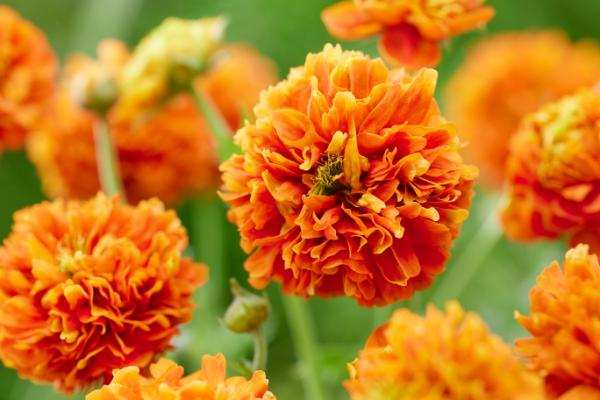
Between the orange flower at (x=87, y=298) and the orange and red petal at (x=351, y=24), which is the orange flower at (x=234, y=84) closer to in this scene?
the orange and red petal at (x=351, y=24)

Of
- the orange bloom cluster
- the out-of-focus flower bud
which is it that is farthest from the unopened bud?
the orange bloom cluster

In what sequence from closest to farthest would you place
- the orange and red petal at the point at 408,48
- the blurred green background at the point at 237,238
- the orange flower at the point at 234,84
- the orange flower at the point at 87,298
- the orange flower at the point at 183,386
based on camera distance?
the orange flower at the point at 183,386
the orange flower at the point at 87,298
the orange and red petal at the point at 408,48
the blurred green background at the point at 237,238
the orange flower at the point at 234,84

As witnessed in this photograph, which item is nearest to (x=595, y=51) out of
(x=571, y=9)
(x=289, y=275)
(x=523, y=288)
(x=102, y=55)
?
(x=523, y=288)

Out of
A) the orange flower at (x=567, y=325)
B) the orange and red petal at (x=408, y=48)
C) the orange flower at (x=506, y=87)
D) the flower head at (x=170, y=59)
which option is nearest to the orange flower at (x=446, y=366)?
the orange flower at (x=567, y=325)

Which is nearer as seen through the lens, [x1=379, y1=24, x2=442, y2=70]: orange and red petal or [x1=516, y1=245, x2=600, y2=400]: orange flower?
[x1=516, y1=245, x2=600, y2=400]: orange flower

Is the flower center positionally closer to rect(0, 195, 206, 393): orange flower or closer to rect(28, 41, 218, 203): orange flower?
rect(0, 195, 206, 393): orange flower

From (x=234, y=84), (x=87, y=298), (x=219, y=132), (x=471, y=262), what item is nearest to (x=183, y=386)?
(x=87, y=298)
